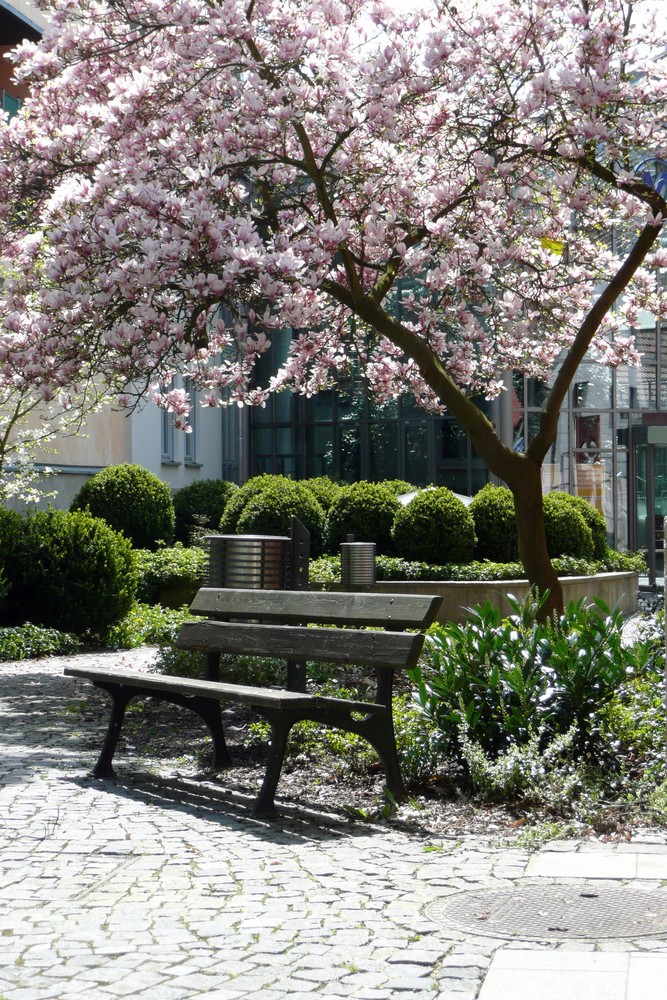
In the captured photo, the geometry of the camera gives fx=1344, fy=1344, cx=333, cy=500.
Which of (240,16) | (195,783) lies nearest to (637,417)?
(240,16)

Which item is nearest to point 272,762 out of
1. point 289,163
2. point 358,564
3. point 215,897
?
point 215,897

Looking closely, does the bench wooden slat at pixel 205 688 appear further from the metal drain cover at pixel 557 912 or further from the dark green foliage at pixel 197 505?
the dark green foliage at pixel 197 505

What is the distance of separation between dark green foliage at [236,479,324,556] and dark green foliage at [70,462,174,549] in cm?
232

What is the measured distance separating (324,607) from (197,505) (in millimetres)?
20301

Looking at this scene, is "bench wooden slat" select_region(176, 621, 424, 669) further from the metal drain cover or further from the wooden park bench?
the metal drain cover

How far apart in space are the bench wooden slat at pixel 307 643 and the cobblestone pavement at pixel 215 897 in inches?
32.1

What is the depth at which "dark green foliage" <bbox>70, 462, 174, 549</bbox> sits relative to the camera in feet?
77.1

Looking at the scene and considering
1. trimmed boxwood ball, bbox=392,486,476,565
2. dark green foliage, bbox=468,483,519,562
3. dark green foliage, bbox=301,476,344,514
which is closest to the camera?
trimmed boxwood ball, bbox=392,486,476,565

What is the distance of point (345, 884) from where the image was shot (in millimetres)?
5359

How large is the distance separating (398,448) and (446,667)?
2700cm

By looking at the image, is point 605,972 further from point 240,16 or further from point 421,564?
point 421,564

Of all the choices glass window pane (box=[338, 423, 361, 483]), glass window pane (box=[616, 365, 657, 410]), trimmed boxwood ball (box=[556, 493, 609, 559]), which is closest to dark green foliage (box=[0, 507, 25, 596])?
trimmed boxwood ball (box=[556, 493, 609, 559])

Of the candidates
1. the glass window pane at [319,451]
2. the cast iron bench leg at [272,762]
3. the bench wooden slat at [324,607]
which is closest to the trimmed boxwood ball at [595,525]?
the glass window pane at [319,451]

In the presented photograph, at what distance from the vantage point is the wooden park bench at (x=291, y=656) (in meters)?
6.73
